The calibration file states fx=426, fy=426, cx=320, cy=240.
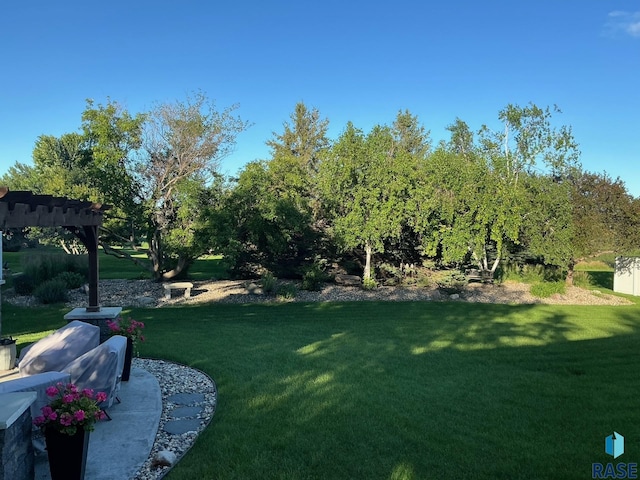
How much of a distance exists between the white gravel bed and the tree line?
7201mm

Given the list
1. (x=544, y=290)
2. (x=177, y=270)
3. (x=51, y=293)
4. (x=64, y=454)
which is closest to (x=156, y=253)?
(x=177, y=270)

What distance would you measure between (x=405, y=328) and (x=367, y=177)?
267 inches

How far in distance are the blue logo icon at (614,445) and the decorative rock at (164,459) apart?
3.94 m

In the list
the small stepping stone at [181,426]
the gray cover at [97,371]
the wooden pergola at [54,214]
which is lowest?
the small stepping stone at [181,426]

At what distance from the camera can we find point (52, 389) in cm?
324

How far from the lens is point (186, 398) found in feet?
17.2

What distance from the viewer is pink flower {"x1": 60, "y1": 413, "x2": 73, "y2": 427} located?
9.91 ft

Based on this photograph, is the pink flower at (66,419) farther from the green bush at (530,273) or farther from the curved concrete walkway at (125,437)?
the green bush at (530,273)

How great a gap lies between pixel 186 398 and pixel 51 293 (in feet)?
31.1

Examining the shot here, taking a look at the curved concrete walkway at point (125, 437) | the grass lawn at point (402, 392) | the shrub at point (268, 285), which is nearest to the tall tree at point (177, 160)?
the shrub at point (268, 285)

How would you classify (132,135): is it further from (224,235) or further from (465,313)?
(465,313)

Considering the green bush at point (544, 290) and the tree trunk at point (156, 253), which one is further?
the tree trunk at point (156, 253)

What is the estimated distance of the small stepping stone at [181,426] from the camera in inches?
169

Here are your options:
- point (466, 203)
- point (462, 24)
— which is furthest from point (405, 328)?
point (462, 24)
